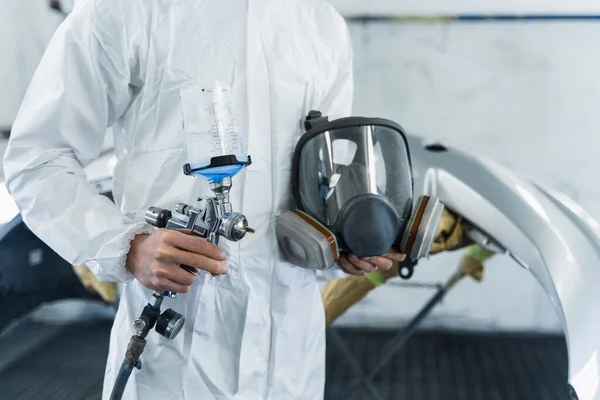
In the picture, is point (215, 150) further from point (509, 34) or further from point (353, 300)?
point (509, 34)

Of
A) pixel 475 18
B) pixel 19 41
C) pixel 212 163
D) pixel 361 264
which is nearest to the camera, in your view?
pixel 212 163

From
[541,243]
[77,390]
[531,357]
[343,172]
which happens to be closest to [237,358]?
[343,172]

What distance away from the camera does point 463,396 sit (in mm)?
2221

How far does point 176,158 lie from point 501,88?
6.79 feet

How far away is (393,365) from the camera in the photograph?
2482mm

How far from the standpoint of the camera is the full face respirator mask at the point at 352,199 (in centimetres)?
83

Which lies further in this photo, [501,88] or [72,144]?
[501,88]

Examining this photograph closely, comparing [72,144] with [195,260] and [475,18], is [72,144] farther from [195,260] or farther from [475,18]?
[475,18]

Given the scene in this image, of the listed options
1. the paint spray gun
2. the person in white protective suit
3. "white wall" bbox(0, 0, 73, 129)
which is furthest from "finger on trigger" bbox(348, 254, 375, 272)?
A: "white wall" bbox(0, 0, 73, 129)

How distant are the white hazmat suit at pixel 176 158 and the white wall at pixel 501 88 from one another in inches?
64.8

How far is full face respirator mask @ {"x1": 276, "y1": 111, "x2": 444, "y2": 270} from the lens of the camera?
834mm

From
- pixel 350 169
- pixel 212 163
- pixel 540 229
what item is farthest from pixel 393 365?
pixel 212 163

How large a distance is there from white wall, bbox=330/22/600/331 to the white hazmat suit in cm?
165

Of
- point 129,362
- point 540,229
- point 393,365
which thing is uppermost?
point 129,362
